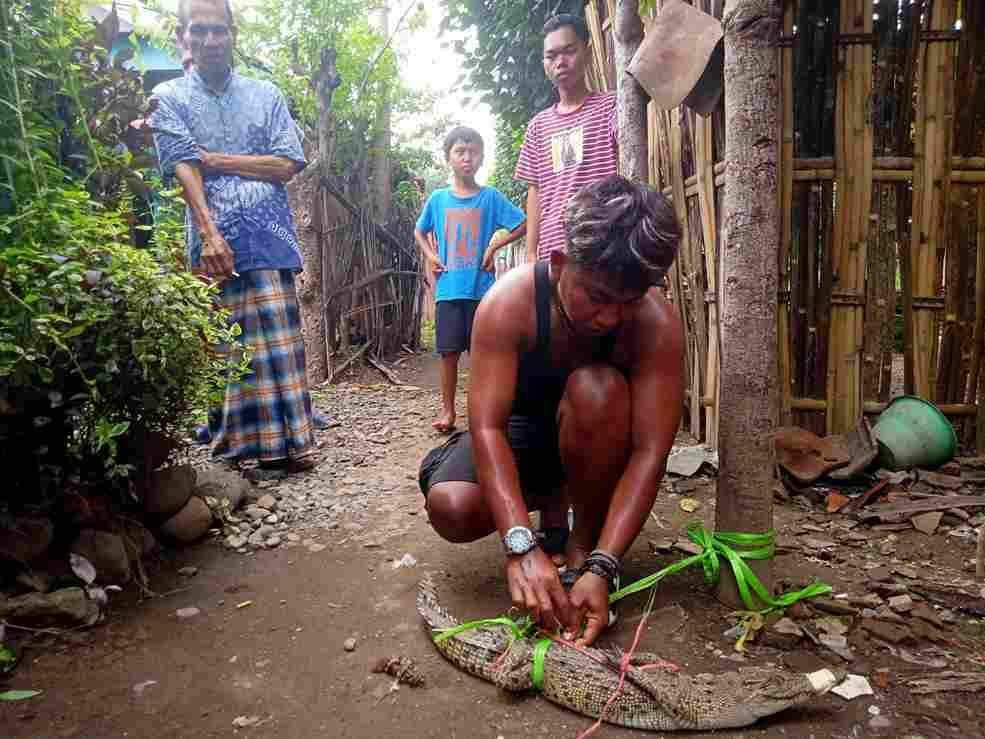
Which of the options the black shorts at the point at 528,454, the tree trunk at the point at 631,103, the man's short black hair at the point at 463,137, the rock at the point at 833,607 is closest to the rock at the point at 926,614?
the rock at the point at 833,607

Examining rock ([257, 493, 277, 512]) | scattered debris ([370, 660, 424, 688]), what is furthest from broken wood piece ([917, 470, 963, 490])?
rock ([257, 493, 277, 512])

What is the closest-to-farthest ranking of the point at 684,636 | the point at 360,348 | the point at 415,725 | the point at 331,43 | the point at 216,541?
the point at 415,725, the point at 684,636, the point at 216,541, the point at 331,43, the point at 360,348

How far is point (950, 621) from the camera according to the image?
1.84m

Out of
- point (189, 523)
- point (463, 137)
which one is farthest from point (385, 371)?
point (189, 523)

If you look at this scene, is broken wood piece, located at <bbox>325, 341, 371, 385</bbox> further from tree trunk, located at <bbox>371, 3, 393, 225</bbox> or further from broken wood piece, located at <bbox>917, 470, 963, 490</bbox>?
broken wood piece, located at <bbox>917, 470, 963, 490</bbox>

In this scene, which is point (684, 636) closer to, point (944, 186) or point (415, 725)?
point (415, 725)

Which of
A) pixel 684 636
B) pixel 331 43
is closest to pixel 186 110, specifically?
pixel 684 636

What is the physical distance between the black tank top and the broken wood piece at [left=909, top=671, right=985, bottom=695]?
1.09 meters

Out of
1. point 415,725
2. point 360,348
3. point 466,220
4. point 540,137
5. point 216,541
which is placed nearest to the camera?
point 415,725

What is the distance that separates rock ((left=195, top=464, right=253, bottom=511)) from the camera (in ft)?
8.77

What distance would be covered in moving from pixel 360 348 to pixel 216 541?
4.43 meters

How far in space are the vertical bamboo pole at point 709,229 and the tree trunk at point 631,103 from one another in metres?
0.51

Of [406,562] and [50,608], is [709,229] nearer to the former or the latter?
[406,562]

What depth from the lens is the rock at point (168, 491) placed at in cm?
240
